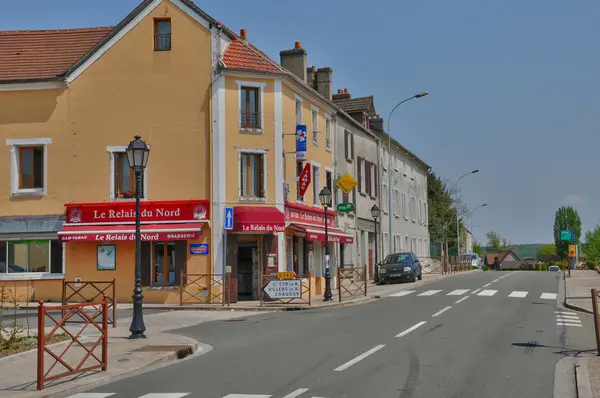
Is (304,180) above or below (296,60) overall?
below

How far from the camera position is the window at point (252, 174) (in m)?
28.0

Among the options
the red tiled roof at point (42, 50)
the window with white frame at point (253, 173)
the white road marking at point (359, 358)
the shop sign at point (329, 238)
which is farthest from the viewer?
the shop sign at point (329, 238)

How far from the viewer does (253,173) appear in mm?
28406

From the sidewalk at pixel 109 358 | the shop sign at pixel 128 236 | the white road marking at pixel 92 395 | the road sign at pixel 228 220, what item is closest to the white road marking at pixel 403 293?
the road sign at pixel 228 220

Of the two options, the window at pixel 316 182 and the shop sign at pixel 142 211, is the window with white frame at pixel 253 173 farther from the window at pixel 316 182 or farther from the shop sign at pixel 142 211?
the window at pixel 316 182

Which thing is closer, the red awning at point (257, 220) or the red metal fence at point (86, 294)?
the red metal fence at point (86, 294)

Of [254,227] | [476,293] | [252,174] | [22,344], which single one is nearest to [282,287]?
[254,227]

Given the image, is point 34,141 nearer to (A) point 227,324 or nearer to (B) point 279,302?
(B) point 279,302

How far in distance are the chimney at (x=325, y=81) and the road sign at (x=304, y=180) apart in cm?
837

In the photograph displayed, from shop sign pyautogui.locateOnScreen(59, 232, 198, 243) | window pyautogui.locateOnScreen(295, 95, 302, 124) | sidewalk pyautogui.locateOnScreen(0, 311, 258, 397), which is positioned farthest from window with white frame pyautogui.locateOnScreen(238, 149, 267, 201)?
sidewalk pyautogui.locateOnScreen(0, 311, 258, 397)

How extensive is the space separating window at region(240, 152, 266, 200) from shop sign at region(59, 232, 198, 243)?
2836mm

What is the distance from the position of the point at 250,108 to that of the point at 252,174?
102 inches

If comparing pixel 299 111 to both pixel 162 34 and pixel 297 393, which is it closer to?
pixel 162 34

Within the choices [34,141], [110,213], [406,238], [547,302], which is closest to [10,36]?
[34,141]
